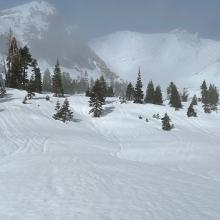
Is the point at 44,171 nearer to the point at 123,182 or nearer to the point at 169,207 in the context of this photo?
the point at 123,182

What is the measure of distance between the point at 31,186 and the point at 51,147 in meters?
16.9

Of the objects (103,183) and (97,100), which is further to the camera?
(97,100)

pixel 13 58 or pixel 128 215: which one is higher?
pixel 13 58

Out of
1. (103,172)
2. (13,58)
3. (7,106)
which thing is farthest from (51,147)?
(13,58)

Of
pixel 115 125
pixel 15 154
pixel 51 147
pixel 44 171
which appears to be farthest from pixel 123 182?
pixel 115 125

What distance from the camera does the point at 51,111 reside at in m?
62.6

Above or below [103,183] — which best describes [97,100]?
above

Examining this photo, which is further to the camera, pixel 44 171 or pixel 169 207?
pixel 44 171

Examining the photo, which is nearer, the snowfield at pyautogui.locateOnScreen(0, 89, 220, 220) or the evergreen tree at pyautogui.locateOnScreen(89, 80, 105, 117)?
the snowfield at pyautogui.locateOnScreen(0, 89, 220, 220)

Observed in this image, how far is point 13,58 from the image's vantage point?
7819 centimetres

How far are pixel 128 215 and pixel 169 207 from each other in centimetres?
211

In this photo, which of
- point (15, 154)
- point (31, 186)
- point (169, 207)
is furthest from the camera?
point (15, 154)

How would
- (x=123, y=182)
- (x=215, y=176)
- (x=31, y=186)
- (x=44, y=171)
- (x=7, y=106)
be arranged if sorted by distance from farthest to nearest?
(x=7, y=106) < (x=215, y=176) < (x=44, y=171) < (x=123, y=182) < (x=31, y=186)

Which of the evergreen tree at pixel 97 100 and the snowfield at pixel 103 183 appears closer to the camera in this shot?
the snowfield at pixel 103 183
